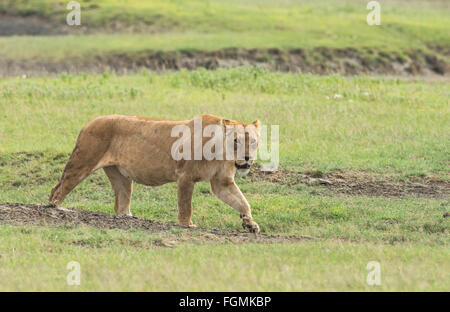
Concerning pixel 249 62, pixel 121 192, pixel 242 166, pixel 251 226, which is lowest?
pixel 251 226

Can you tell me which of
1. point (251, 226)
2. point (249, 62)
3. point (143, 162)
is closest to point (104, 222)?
point (143, 162)

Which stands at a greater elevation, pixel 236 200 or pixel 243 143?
pixel 243 143

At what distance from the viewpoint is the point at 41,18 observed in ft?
120

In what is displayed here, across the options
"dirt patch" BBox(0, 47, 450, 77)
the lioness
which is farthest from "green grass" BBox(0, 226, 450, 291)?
"dirt patch" BBox(0, 47, 450, 77)

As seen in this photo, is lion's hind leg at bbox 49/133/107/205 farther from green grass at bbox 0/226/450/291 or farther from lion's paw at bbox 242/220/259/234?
lion's paw at bbox 242/220/259/234

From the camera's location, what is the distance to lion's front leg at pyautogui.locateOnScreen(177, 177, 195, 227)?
11.9 m

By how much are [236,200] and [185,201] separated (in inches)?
Answer: 29.5

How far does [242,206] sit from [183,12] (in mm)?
25500

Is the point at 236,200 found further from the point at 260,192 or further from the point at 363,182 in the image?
the point at 363,182

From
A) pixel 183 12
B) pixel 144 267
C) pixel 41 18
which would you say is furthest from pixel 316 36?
pixel 144 267

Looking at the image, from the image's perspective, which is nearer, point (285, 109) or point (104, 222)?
point (104, 222)

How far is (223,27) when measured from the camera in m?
33.8

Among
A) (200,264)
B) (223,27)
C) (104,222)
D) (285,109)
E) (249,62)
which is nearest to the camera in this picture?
(200,264)
